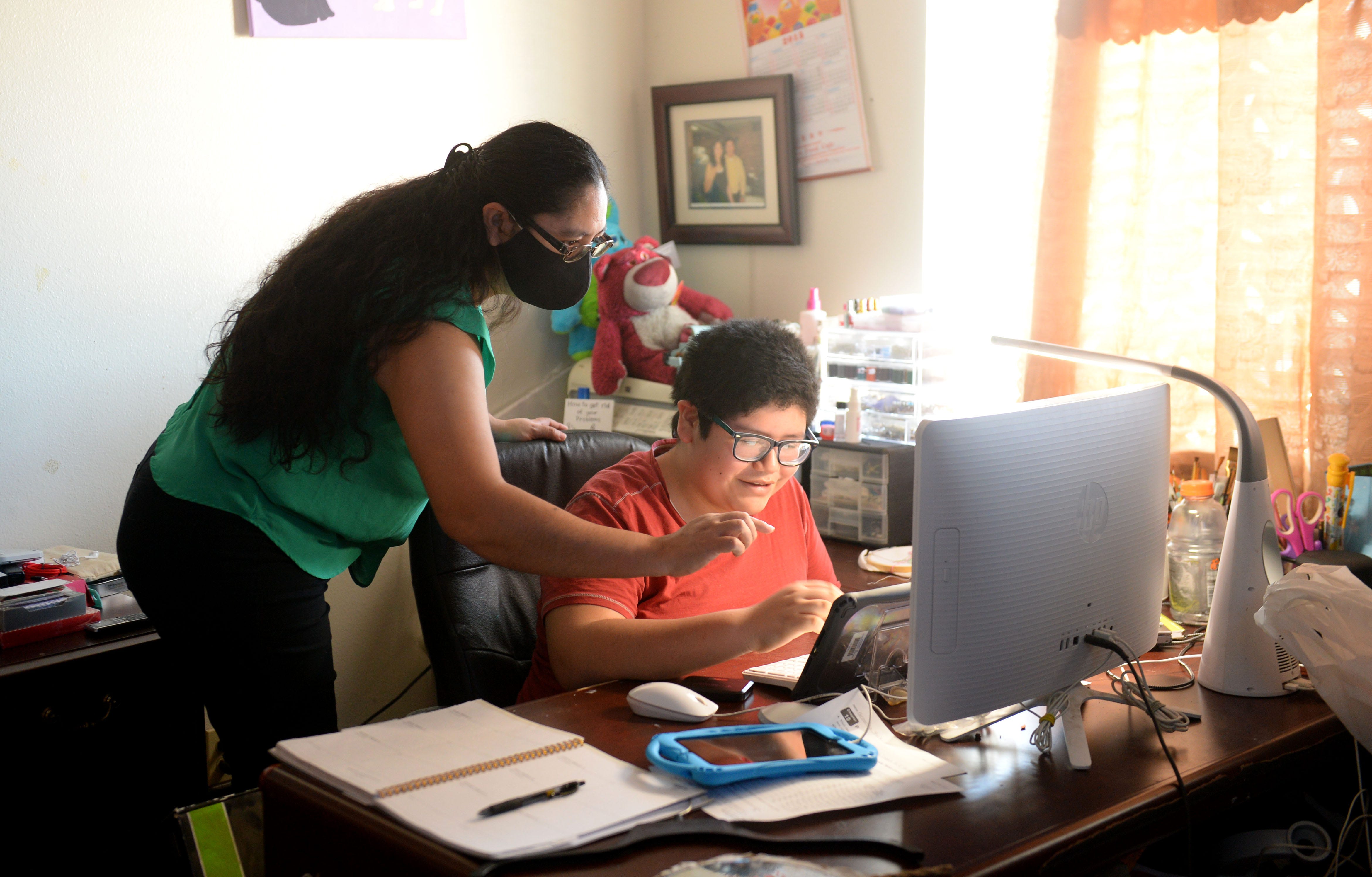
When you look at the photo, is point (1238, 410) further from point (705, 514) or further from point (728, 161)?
point (728, 161)

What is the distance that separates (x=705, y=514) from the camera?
1473 mm

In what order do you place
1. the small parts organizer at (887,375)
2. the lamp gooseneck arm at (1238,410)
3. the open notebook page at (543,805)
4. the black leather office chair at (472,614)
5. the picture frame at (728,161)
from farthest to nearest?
the picture frame at (728,161) → the small parts organizer at (887,375) → the black leather office chair at (472,614) → the lamp gooseneck arm at (1238,410) → the open notebook page at (543,805)

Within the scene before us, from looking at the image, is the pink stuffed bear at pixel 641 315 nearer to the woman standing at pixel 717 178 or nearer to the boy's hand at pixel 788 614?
the woman standing at pixel 717 178

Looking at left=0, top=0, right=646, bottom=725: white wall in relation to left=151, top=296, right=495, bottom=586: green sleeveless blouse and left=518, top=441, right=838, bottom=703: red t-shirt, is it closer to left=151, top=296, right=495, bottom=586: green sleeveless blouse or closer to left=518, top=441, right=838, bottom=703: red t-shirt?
left=151, top=296, right=495, bottom=586: green sleeveless blouse

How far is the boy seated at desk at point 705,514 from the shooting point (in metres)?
1.27

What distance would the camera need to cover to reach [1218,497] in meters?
1.74

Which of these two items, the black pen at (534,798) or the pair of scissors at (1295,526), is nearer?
the black pen at (534,798)

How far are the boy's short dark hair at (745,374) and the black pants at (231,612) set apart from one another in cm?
60

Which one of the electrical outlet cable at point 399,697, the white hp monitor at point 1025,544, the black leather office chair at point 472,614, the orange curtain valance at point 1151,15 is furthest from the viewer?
the electrical outlet cable at point 399,697

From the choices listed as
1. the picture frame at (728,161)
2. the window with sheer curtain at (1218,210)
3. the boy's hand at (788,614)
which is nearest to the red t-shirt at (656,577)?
the boy's hand at (788,614)

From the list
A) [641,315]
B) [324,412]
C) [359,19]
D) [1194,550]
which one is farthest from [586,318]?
[1194,550]

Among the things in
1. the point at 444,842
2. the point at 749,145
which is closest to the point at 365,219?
the point at 444,842

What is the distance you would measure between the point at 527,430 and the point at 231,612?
20.0 inches

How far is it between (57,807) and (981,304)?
74.6 inches
